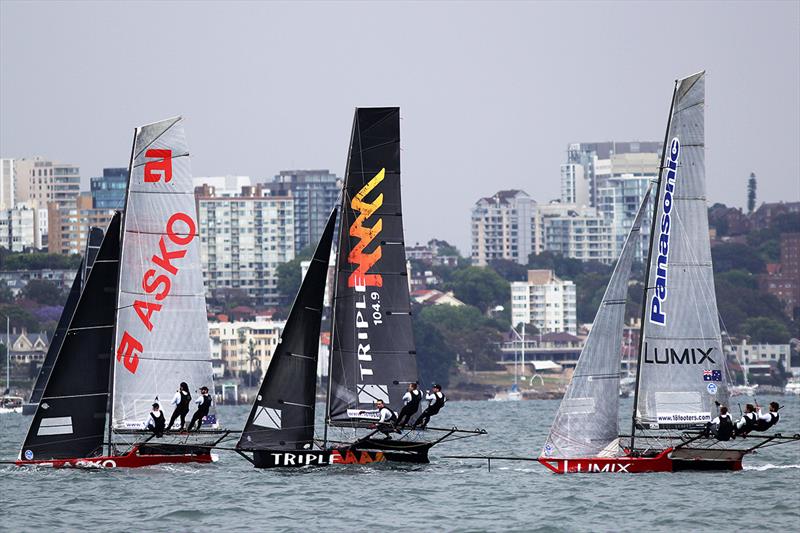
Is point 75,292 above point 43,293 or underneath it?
underneath

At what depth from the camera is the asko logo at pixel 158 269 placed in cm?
3678

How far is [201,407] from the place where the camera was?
36562 mm

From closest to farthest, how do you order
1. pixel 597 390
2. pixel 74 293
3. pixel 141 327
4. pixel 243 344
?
pixel 597 390 → pixel 141 327 → pixel 74 293 → pixel 243 344

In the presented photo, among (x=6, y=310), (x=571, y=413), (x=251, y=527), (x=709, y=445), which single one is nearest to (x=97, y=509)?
(x=251, y=527)

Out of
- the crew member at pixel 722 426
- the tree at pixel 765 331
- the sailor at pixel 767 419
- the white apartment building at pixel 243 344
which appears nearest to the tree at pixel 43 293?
the white apartment building at pixel 243 344

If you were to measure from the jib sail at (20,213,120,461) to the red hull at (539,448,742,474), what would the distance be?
8678 mm

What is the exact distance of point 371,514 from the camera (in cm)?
3077

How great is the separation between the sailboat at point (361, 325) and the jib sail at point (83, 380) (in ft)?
11.0

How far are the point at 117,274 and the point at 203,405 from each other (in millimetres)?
3082

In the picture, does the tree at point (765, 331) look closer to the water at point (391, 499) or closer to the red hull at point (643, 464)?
the water at point (391, 499)

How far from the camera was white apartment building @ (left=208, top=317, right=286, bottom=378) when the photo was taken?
177 meters

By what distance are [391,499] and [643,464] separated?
507 cm

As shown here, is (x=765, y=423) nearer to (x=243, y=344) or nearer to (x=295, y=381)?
(x=295, y=381)

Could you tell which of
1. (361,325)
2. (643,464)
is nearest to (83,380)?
(361,325)
